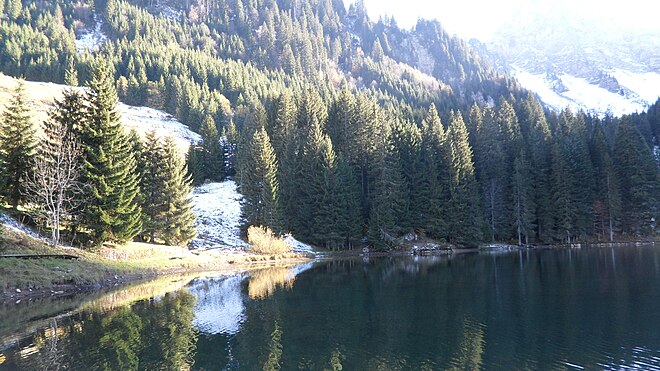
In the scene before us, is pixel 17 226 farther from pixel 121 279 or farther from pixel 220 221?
pixel 220 221

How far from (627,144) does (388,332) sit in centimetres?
8990

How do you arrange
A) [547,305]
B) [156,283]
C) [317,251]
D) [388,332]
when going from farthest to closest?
[317,251], [156,283], [547,305], [388,332]

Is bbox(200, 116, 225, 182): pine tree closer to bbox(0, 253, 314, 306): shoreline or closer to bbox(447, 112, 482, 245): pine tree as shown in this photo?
bbox(0, 253, 314, 306): shoreline

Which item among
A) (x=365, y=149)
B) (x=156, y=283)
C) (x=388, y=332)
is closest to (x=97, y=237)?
(x=156, y=283)

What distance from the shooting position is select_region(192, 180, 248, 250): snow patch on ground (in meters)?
62.2

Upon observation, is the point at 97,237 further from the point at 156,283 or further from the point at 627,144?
the point at 627,144

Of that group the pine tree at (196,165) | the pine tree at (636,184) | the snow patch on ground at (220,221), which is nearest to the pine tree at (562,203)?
the pine tree at (636,184)

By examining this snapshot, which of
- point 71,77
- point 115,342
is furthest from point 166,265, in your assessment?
point 71,77

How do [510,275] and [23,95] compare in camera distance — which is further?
[23,95]

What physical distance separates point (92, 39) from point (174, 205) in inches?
6198

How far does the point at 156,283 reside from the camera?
38.4 m

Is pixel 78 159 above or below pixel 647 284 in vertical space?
above

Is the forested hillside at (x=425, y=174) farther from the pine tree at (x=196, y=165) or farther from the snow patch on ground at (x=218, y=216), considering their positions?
the snow patch on ground at (x=218, y=216)

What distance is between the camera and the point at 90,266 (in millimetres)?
36062
